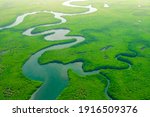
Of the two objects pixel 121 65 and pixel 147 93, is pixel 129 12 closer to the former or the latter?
pixel 121 65

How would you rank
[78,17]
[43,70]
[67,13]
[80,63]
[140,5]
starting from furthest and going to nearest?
[140,5] → [67,13] → [78,17] → [80,63] → [43,70]

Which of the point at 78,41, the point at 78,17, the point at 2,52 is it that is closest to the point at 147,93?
the point at 78,41

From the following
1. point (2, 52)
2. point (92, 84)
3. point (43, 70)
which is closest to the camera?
point (92, 84)

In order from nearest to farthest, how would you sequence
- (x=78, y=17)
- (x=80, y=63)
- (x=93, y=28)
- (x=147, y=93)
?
(x=147, y=93)
(x=80, y=63)
(x=93, y=28)
(x=78, y=17)

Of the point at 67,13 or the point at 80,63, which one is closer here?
the point at 80,63

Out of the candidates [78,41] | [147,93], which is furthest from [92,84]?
[78,41]

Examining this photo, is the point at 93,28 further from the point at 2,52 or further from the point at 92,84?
the point at 92,84
